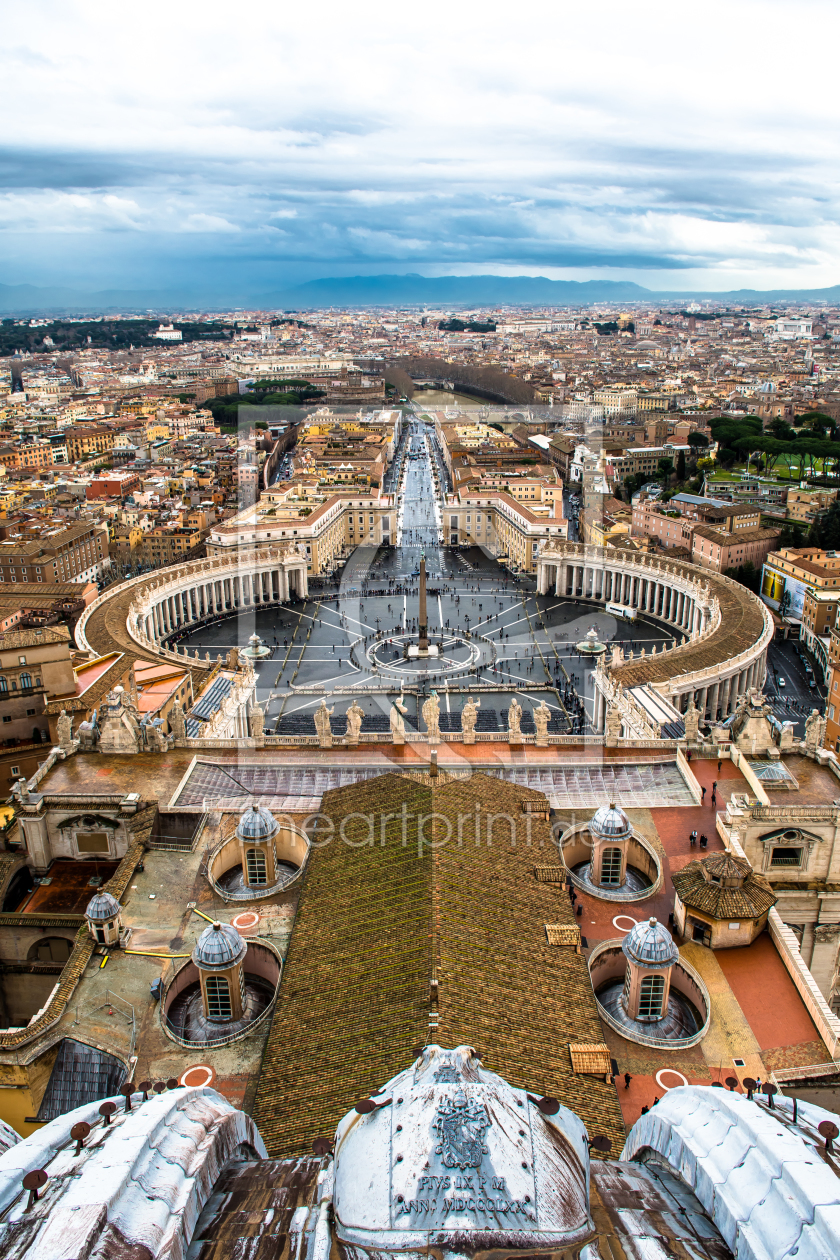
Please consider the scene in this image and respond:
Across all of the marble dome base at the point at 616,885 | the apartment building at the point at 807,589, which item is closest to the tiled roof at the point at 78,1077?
the marble dome base at the point at 616,885

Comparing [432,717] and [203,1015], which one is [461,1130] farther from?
[432,717]

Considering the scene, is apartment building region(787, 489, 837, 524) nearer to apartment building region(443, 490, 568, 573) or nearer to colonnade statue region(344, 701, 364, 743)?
apartment building region(443, 490, 568, 573)

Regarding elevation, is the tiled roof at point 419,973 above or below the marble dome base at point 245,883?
above

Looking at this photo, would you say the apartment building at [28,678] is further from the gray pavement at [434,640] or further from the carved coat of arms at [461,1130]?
the carved coat of arms at [461,1130]

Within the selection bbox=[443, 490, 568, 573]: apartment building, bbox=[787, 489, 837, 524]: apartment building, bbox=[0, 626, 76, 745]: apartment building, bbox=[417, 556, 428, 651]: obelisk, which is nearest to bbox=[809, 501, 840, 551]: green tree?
bbox=[787, 489, 837, 524]: apartment building

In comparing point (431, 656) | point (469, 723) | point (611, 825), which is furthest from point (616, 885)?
point (431, 656)

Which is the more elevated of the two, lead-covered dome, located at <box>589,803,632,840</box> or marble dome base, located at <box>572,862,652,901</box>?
lead-covered dome, located at <box>589,803,632,840</box>
